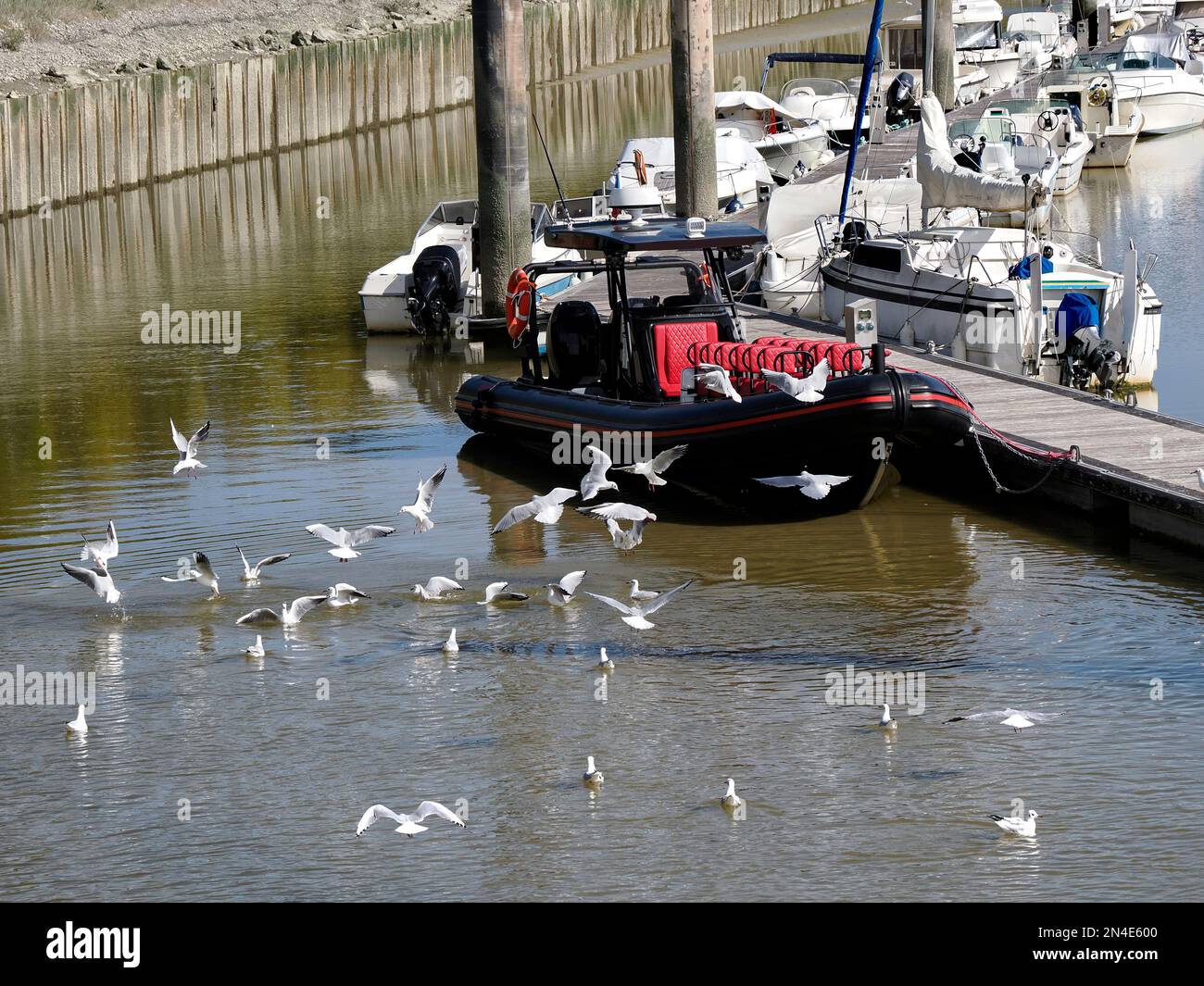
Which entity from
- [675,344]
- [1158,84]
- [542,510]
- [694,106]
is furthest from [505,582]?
[1158,84]

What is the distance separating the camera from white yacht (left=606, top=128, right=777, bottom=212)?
2922cm

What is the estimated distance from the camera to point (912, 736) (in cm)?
1084

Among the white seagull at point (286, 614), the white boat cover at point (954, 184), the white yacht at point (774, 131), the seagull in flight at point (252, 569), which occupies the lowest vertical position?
the white seagull at point (286, 614)

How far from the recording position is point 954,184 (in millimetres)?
21766

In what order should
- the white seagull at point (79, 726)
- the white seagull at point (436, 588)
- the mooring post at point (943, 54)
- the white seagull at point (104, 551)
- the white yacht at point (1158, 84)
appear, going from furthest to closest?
the white yacht at point (1158, 84) < the mooring post at point (943, 54) < the white seagull at point (436, 588) < the white seagull at point (104, 551) < the white seagull at point (79, 726)

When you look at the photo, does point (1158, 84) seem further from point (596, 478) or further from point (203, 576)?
point (203, 576)

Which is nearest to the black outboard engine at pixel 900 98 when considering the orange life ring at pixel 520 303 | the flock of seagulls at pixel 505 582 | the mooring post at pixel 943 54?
the mooring post at pixel 943 54

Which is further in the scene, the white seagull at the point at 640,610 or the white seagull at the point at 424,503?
the white seagull at the point at 424,503

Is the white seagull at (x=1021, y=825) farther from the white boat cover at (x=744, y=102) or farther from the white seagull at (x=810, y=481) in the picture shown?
the white boat cover at (x=744, y=102)

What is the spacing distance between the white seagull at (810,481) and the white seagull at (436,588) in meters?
2.76

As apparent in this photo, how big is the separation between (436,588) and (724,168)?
1804cm

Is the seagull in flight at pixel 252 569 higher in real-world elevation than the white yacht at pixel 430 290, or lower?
lower

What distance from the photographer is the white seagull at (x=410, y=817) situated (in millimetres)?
9469

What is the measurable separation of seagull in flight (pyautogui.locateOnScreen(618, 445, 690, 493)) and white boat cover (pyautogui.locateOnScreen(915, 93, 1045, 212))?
8.11 m
